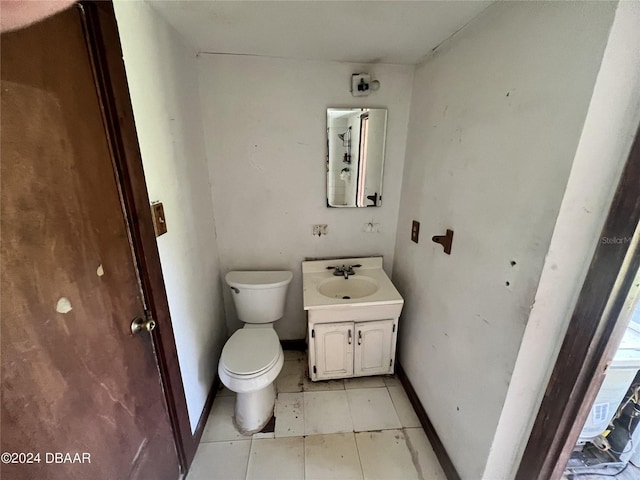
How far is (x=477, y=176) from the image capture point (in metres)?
1.05

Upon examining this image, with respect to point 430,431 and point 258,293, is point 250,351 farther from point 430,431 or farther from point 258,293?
point 430,431

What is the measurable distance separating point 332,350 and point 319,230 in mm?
795

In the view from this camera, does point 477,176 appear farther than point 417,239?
No

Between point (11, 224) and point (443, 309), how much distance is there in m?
1.50

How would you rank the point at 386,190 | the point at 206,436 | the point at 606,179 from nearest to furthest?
the point at 606,179, the point at 206,436, the point at 386,190

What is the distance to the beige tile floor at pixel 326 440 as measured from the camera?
130cm

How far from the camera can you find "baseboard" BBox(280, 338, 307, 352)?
212 centimetres

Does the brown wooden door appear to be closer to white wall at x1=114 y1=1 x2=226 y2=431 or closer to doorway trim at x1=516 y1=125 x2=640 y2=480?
white wall at x1=114 y1=1 x2=226 y2=431

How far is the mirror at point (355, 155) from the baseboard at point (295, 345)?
3.71 ft

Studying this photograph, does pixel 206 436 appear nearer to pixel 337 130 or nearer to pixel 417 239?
pixel 417 239

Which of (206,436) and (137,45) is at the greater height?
(137,45)

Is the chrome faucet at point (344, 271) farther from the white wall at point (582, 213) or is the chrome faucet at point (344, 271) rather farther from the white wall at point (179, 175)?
the white wall at point (582, 213)

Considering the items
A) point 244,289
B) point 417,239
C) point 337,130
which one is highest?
point 337,130

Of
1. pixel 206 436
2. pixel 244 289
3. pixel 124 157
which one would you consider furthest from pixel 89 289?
pixel 206 436
